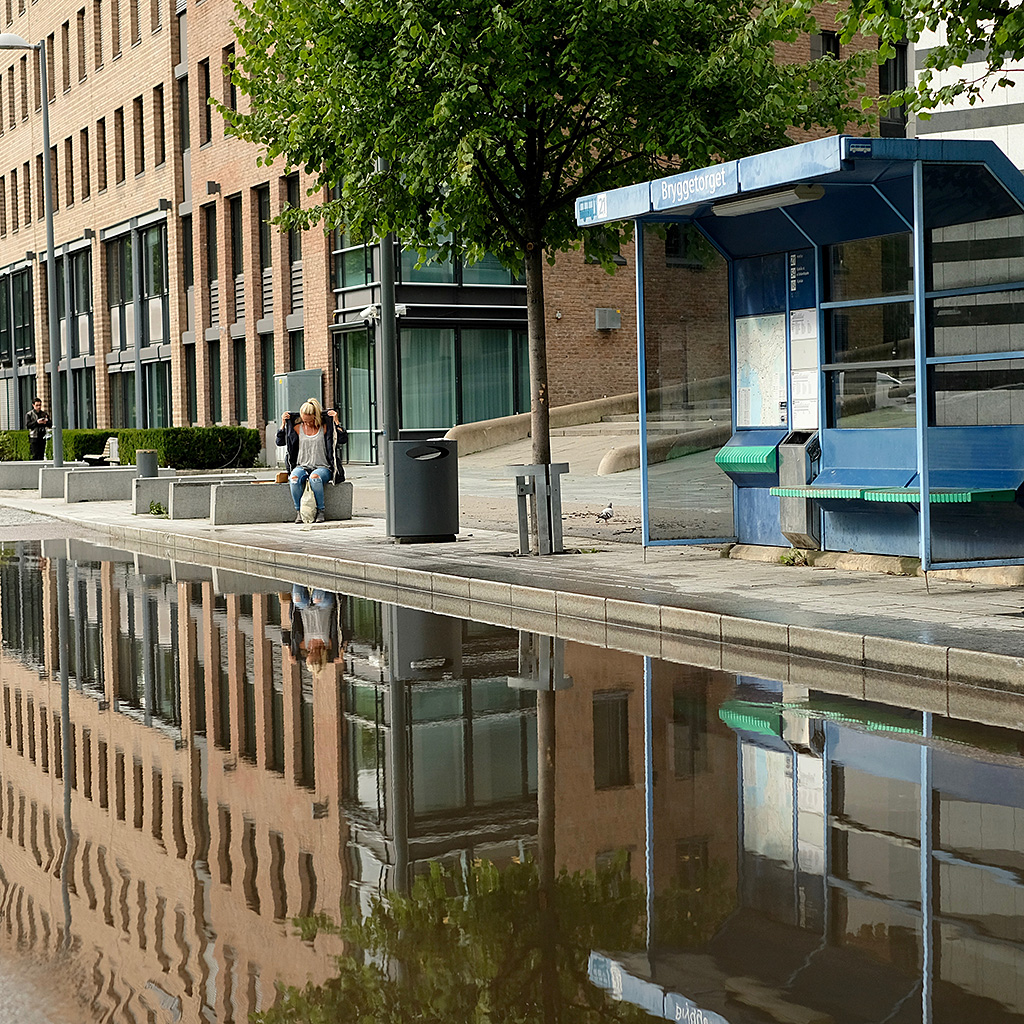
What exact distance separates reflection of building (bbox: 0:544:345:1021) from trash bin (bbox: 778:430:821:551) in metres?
4.74

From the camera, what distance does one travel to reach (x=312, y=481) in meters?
21.8

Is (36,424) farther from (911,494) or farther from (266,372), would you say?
(911,494)

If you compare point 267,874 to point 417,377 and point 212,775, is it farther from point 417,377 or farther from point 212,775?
point 417,377

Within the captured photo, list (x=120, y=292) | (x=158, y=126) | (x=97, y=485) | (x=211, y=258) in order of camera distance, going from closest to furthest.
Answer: (x=97, y=485), (x=211, y=258), (x=158, y=126), (x=120, y=292)

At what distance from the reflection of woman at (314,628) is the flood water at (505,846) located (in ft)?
1.78

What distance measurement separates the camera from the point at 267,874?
527 centimetres

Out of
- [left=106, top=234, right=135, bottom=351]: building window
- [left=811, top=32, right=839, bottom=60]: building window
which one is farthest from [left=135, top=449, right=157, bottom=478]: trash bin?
[left=106, top=234, right=135, bottom=351]: building window

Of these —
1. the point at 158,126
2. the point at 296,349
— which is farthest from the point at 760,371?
the point at 158,126

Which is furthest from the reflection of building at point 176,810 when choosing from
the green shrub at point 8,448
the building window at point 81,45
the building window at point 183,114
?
the building window at point 81,45

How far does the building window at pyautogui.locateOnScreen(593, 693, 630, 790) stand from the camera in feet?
21.8

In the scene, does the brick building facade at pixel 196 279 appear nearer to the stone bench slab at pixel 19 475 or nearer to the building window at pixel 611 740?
the stone bench slab at pixel 19 475

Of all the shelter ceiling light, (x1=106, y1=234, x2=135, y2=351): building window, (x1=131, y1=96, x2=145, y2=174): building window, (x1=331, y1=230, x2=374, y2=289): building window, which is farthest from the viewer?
(x1=106, y1=234, x2=135, y2=351): building window

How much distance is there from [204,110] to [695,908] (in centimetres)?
4132

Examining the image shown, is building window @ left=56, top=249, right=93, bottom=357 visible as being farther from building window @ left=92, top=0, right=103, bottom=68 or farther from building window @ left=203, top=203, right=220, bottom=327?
building window @ left=203, top=203, right=220, bottom=327
